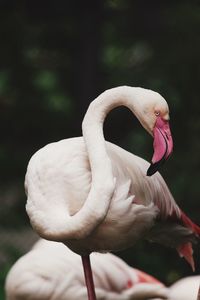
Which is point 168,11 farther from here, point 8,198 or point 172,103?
point 8,198

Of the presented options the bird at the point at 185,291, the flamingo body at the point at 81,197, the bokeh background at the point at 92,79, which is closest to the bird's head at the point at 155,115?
the flamingo body at the point at 81,197

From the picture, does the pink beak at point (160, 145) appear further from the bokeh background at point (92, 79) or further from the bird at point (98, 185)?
the bokeh background at point (92, 79)

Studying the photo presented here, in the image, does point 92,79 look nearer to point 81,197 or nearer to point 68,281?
point 68,281

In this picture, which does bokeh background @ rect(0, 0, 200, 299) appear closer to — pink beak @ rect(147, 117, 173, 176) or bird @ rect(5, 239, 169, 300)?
bird @ rect(5, 239, 169, 300)

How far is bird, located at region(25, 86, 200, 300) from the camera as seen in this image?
12.3 feet

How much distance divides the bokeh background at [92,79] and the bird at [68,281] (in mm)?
1300

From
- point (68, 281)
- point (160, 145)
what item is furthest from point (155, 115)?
Answer: point (68, 281)

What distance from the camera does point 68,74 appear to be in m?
8.27

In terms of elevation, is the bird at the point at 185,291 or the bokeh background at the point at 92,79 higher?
the bokeh background at the point at 92,79

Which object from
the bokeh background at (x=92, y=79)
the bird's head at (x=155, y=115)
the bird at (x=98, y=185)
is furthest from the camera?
the bokeh background at (x=92, y=79)

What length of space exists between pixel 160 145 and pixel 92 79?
3.91 m

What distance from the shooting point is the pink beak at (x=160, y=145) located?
12.4 ft

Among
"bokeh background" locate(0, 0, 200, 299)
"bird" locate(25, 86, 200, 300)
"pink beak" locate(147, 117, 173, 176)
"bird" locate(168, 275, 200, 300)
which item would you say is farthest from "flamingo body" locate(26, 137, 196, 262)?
"bokeh background" locate(0, 0, 200, 299)

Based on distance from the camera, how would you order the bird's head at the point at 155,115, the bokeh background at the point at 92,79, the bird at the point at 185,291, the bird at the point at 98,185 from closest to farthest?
the bird at the point at 98,185 → the bird's head at the point at 155,115 → the bird at the point at 185,291 → the bokeh background at the point at 92,79
